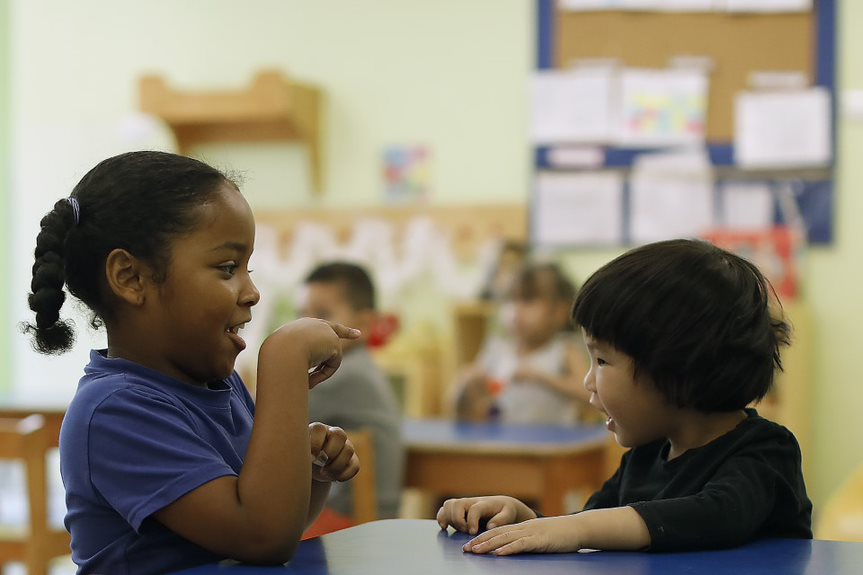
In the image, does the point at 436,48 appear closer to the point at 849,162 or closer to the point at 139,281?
the point at 849,162

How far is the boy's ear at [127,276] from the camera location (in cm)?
116

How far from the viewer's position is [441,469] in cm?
316

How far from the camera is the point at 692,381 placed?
47.4 inches

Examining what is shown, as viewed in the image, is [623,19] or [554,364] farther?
[623,19]

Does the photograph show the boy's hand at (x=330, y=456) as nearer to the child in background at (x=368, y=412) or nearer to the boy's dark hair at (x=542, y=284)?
the child in background at (x=368, y=412)

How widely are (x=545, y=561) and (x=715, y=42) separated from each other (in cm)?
353

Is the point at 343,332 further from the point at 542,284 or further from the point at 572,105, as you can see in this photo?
the point at 572,105

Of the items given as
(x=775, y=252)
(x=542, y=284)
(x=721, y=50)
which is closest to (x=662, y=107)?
(x=721, y=50)

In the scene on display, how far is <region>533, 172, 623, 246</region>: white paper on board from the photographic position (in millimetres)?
4402

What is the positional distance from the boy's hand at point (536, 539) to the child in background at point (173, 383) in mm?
173

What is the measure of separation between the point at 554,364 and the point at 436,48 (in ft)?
4.77

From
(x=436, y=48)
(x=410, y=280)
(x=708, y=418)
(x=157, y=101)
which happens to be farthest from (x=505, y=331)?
(x=708, y=418)

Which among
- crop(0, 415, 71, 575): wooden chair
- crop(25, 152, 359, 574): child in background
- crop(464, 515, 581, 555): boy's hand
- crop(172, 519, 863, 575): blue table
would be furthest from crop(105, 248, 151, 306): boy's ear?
crop(0, 415, 71, 575): wooden chair

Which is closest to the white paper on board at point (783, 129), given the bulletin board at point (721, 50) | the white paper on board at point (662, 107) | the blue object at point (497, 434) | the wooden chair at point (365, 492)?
the bulletin board at point (721, 50)
